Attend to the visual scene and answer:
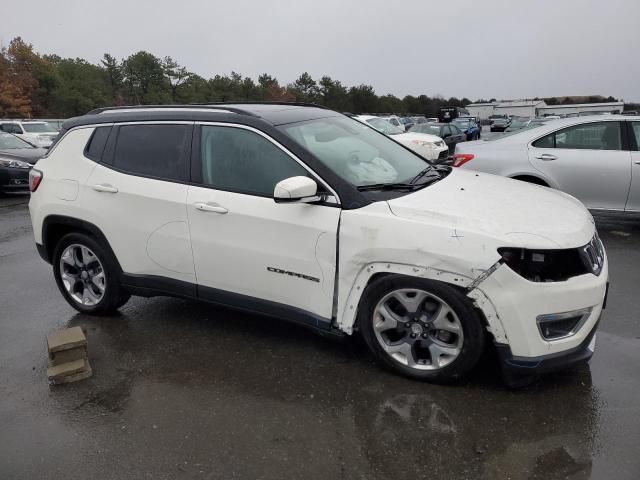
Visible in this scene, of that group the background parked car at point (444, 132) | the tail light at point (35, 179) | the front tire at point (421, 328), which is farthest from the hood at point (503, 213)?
the background parked car at point (444, 132)

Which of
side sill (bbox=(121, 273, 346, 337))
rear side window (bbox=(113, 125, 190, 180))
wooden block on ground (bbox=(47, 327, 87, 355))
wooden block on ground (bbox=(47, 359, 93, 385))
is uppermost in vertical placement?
rear side window (bbox=(113, 125, 190, 180))

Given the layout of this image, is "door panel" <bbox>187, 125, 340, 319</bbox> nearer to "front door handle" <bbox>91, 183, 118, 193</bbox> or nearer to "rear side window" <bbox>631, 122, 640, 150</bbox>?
"front door handle" <bbox>91, 183, 118, 193</bbox>

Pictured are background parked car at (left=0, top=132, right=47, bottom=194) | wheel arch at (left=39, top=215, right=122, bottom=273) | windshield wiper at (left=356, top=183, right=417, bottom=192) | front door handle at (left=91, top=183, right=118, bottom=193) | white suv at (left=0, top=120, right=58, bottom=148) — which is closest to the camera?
windshield wiper at (left=356, top=183, right=417, bottom=192)

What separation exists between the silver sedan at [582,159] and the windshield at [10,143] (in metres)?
11.3

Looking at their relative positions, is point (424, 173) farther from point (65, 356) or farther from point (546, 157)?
point (546, 157)

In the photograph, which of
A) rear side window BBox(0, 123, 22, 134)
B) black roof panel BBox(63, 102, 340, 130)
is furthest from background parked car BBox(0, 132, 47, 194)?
rear side window BBox(0, 123, 22, 134)

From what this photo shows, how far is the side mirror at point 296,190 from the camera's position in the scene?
305cm

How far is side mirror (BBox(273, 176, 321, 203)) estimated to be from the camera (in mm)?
3055

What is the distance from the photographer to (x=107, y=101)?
201 feet

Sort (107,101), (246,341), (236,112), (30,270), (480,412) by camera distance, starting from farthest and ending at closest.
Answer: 1. (107,101)
2. (30,270)
3. (246,341)
4. (236,112)
5. (480,412)

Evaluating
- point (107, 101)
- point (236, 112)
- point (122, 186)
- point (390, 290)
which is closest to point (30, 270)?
point (122, 186)

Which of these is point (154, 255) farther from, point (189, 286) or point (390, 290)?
point (390, 290)

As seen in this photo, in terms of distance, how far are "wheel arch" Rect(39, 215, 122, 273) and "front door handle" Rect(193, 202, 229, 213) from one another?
3.29ft

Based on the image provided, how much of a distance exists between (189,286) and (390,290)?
62.0 inches
